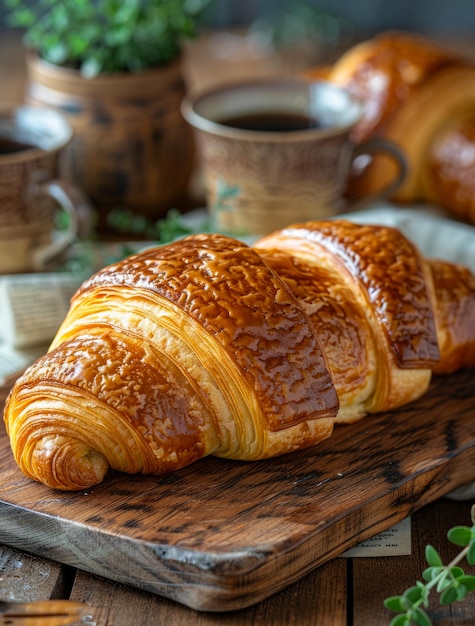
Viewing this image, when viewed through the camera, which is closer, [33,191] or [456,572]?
[456,572]

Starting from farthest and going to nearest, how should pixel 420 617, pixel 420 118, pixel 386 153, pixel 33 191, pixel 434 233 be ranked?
pixel 420 118 → pixel 386 153 → pixel 434 233 → pixel 33 191 → pixel 420 617

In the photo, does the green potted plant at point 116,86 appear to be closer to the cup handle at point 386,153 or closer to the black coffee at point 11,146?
the black coffee at point 11,146

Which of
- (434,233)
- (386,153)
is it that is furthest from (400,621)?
(386,153)

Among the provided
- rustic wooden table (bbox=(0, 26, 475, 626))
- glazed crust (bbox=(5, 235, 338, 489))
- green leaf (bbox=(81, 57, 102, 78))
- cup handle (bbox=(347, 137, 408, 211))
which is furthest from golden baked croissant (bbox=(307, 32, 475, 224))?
rustic wooden table (bbox=(0, 26, 475, 626))

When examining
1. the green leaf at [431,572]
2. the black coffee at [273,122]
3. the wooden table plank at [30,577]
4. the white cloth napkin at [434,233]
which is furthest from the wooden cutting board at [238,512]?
the black coffee at [273,122]

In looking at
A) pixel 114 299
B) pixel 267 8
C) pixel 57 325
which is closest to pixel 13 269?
pixel 57 325

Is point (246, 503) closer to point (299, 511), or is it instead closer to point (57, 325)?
point (299, 511)

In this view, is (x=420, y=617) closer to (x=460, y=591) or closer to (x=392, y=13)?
(x=460, y=591)
